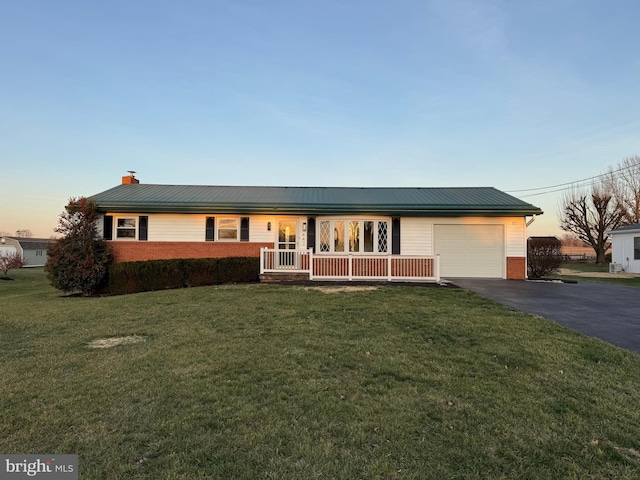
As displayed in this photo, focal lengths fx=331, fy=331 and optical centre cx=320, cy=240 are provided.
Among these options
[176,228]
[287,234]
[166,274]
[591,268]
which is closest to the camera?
[166,274]

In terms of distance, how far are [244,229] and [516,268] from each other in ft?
37.1

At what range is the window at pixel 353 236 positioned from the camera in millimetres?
13758

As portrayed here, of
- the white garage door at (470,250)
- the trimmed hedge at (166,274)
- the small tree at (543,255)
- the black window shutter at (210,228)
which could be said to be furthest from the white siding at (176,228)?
the small tree at (543,255)

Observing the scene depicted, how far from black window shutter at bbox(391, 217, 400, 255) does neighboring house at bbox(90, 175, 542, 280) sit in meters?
0.04

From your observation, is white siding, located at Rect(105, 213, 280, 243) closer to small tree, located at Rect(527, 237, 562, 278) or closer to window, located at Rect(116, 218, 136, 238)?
window, located at Rect(116, 218, 136, 238)

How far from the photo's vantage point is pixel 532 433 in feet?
8.98

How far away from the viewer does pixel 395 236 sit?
44.8 ft

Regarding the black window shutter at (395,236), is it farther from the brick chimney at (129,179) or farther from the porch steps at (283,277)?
the brick chimney at (129,179)

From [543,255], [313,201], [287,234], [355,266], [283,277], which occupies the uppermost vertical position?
[313,201]

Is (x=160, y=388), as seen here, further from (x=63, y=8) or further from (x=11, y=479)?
(x=63, y=8)

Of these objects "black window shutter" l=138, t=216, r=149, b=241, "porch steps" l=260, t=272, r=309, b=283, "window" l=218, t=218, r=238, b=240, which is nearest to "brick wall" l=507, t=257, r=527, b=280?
"porch steps" l=260, t=272, r=309, b=283

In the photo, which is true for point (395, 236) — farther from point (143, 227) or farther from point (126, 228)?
point (126, 228)

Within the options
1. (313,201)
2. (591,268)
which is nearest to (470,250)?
(313,201)

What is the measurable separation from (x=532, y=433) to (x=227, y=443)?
248 cm
